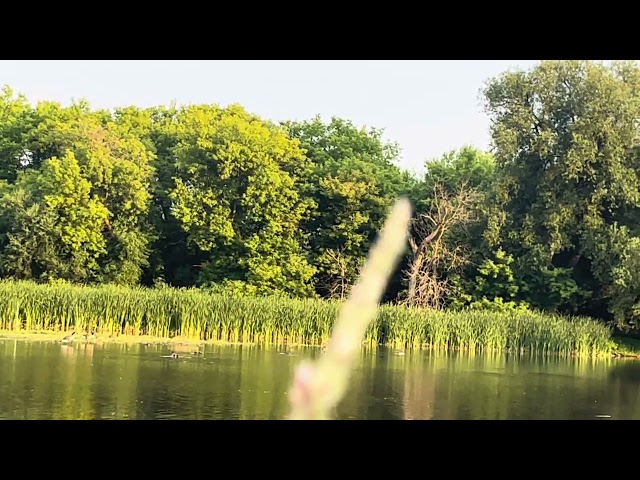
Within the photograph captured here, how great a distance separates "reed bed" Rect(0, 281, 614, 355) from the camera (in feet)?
50.1

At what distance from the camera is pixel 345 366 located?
68 centimetres

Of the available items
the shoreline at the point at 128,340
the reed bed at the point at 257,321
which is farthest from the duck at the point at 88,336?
the reed bed at the point at 257,321

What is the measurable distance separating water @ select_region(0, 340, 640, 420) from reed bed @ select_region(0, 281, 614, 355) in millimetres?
1368

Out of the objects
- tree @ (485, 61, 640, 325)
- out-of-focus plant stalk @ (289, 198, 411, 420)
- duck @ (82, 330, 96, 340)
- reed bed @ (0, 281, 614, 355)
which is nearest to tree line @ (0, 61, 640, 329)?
tree @ (485, 61, 640, 325)

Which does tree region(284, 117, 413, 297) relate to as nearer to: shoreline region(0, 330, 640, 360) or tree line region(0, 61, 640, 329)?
tree line region(0, 61, 640, 329)

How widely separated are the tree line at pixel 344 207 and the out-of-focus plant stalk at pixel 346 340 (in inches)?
733

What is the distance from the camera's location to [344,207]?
21297 millimetres

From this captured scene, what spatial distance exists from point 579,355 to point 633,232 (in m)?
3.60

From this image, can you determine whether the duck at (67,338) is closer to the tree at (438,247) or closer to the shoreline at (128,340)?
the shoreline at (128,340)

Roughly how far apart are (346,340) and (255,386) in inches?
371
